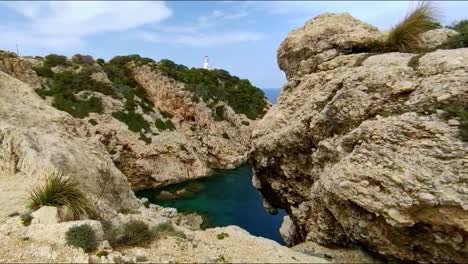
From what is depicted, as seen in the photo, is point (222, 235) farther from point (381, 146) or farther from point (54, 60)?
point (54, 60)

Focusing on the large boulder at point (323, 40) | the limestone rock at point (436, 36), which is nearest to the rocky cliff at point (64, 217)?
the large boulder at point (323, 40)

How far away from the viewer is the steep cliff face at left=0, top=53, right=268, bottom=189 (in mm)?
41469

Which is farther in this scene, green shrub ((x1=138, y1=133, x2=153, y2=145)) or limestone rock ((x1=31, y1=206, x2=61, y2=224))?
green shrub ((x1=138, y1=133, x2=153, y2=145))

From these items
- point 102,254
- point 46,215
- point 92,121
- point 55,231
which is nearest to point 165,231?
point 102,254

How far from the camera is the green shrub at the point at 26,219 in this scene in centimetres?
A: 924

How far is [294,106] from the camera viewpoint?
16141 millimetres

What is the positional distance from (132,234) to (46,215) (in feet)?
8.31

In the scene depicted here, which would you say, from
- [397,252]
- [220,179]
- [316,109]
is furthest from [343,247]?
[220,179]

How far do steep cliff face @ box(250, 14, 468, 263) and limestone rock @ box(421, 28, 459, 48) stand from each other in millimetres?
2036

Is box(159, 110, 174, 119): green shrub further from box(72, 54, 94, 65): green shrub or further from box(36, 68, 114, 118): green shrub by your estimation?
box(72, 54, 94, 65): green shrub

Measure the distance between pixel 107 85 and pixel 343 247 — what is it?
44355 millimetres

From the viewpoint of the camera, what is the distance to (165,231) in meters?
9.47

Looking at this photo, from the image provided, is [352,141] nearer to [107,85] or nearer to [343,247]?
[343,247]

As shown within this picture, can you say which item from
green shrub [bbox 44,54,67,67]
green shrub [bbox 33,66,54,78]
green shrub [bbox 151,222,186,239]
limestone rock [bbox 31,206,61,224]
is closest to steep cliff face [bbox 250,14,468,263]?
green shrub [bbox 151,222,186,239]
